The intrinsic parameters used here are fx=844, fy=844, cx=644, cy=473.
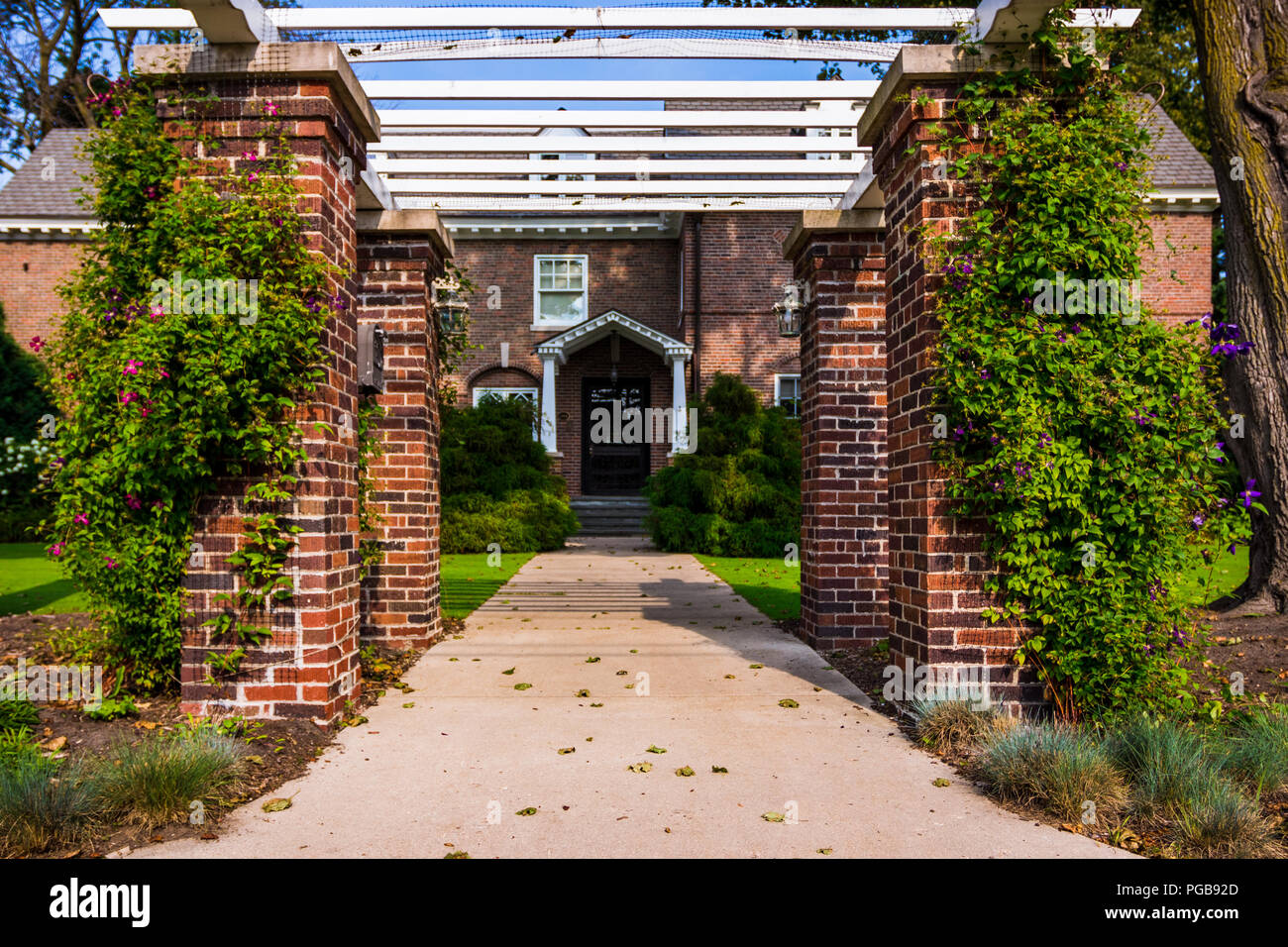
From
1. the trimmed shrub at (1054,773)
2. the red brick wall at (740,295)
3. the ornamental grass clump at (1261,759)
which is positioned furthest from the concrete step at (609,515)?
the ornamental grass clump at (1261,759)

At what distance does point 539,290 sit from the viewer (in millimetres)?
20625

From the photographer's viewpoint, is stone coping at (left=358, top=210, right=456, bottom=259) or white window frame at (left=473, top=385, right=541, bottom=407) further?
white window frame at (left=473, top=385, right=541, bottom=407)

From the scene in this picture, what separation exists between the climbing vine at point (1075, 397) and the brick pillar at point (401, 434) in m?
4.14

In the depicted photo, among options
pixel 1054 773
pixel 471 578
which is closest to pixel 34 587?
pixel 471 578

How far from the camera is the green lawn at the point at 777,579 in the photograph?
878 cm

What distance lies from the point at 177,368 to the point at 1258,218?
6934 mm

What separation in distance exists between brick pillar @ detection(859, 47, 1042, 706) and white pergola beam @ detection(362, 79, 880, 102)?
1544 millimetres

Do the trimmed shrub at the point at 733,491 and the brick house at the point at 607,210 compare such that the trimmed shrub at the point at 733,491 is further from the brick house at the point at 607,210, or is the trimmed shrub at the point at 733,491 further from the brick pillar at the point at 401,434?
the brick pillar at the point at 401,434

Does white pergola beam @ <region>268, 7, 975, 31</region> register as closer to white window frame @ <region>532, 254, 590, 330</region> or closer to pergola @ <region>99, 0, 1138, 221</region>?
pergola @ <region>99, 0, 1138, 221</region>

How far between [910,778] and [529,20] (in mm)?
5043

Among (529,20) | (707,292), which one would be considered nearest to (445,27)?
(529,20)

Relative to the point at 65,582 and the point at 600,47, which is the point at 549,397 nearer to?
the point at 65,582

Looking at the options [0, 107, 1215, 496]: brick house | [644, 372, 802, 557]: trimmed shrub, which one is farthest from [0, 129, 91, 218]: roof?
[644, 372, 802, 557]: trimmed shrub

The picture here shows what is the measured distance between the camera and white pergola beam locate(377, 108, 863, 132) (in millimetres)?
6750
